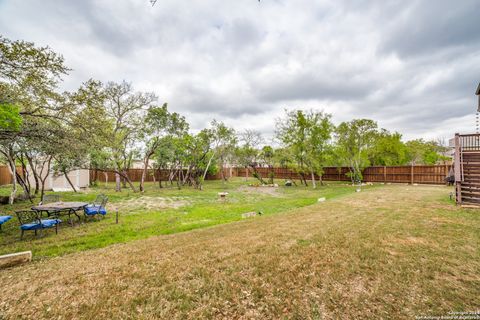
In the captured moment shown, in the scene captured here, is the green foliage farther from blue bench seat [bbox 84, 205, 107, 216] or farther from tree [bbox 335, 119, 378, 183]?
tree [bbox 335, 119, 378, 183]

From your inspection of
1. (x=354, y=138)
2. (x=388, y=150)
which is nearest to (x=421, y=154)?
(x=388, y=150)

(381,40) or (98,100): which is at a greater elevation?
(381,40)

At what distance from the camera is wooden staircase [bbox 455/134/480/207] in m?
7.16

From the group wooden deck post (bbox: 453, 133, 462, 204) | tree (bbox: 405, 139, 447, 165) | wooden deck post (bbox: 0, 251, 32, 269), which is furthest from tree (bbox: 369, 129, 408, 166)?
wooden deck post (bbox: 0, 251, 32, 269)

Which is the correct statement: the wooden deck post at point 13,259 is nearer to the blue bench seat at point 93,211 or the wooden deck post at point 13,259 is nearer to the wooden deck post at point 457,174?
the blue bench seat at point 93,211

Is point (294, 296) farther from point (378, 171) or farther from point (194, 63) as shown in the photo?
point (378, 171)

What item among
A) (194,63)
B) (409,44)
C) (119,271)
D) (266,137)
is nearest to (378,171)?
(266,137)

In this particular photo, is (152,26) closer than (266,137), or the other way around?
(152,26)

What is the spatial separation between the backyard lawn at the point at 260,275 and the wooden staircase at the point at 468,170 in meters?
3.63

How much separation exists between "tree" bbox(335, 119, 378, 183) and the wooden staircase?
7821mm

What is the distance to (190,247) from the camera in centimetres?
383

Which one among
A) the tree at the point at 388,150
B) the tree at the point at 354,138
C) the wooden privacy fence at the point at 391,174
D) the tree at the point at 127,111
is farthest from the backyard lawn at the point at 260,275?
the tree at the point at 388,150

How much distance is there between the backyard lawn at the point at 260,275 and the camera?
6.60ft

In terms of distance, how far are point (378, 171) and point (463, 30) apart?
14807 millimetres
